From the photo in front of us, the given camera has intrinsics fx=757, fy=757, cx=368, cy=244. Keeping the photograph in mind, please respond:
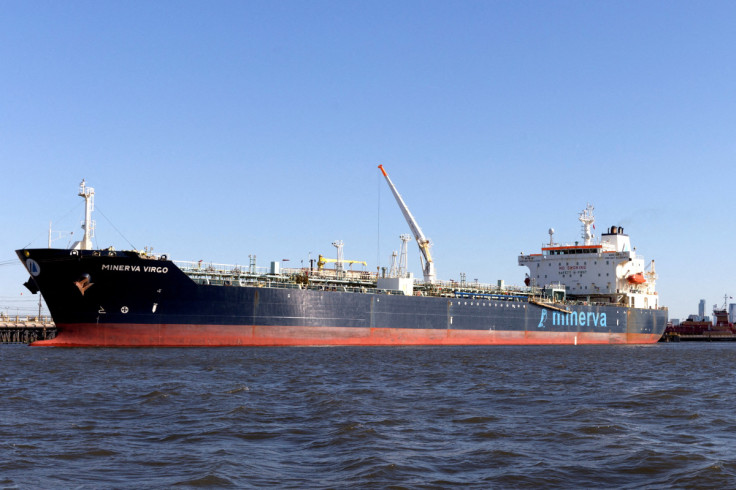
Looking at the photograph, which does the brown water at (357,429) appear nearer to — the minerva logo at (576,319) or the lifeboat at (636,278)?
the minerva logo at (576,319)

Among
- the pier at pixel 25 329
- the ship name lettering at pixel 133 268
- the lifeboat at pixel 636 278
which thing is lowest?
the pier at pixel 25 329

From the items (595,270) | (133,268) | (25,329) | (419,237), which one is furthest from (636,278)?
(25,329)

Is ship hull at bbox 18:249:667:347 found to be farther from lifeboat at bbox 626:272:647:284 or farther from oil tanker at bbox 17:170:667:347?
lifeboat at bbox 626:272:647:284

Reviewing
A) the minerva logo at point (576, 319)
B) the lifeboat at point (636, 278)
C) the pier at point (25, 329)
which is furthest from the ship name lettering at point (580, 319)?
the pier at point (25, 329)

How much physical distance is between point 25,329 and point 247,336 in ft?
99.0

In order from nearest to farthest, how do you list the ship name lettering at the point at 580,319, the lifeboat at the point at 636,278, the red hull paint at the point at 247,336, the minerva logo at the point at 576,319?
the red hull paint at the point at 247,336 < the minerva logo at the point at 576,319 < the ship name lettering at the point at 580,319 < the lifeboat at the point at 636,278

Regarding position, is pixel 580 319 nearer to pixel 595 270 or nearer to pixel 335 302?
pixel 595 270

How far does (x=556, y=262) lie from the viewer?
6262 centimetres

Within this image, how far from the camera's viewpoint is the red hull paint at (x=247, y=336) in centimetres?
3350

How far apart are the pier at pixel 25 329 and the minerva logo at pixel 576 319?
122ft

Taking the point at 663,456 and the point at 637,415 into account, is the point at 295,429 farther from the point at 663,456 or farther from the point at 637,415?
the point at 637,415

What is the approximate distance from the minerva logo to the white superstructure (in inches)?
142

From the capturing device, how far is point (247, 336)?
36406mm

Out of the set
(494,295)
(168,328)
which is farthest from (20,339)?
(494,295)
